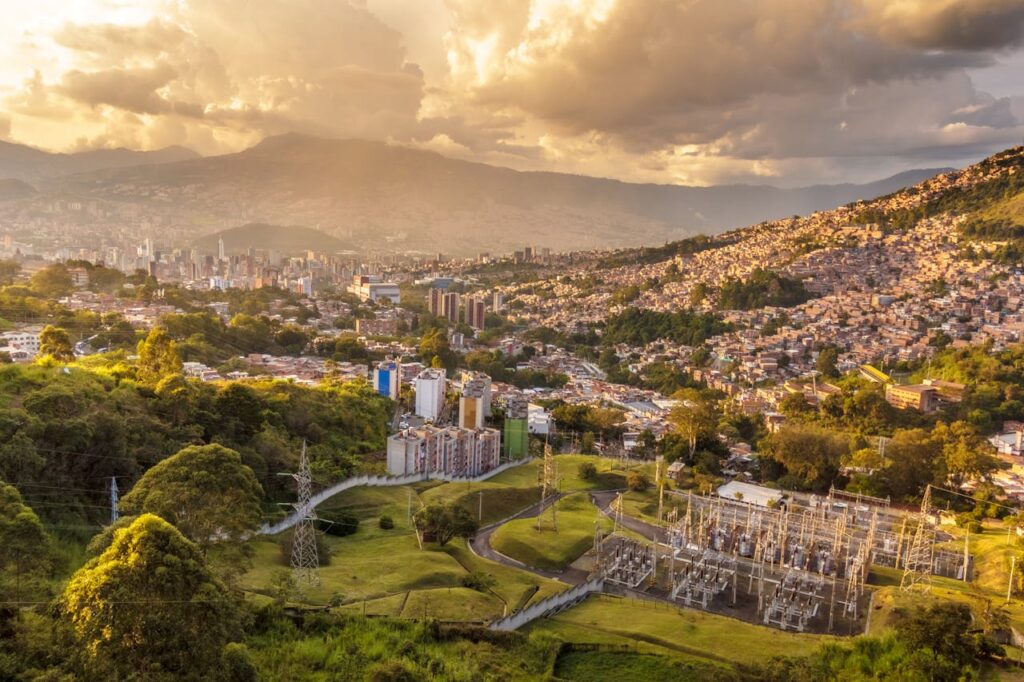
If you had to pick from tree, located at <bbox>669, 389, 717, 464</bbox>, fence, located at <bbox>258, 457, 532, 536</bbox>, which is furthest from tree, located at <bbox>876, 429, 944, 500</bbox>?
fence, located at <bbox>258, 457, 532, 536</bbox>

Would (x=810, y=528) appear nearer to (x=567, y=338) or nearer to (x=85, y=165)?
(x=567, y=338)

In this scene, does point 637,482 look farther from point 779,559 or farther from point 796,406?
point 796,406

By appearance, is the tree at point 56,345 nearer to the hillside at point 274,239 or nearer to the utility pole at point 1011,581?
the utility pole at point 1011,581

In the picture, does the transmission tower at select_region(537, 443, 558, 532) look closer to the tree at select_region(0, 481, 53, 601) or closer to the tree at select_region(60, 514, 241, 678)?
the tree at select_region(0, 481, 53, 601)

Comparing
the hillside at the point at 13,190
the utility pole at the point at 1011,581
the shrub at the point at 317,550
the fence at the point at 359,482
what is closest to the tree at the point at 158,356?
the fence at the point at 359,482

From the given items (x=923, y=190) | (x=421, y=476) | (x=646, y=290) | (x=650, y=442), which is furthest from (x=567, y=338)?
(x=923, y=190)
